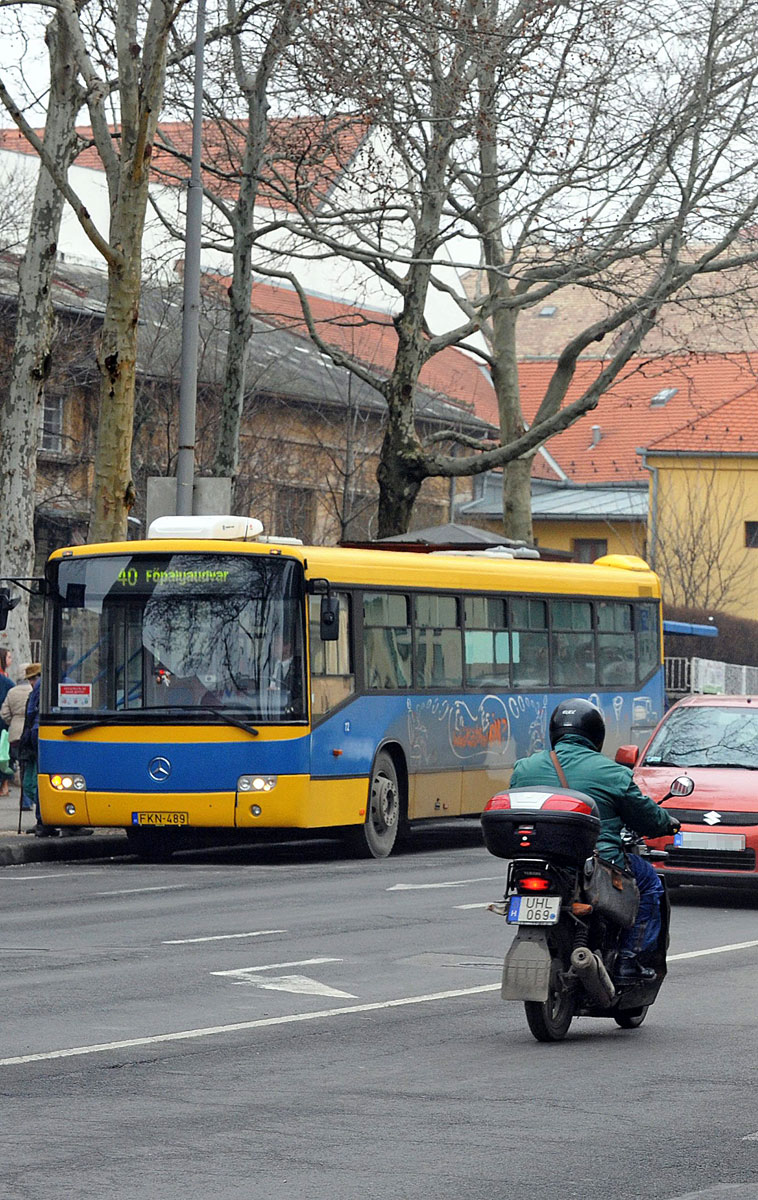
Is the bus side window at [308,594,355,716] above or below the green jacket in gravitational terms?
above

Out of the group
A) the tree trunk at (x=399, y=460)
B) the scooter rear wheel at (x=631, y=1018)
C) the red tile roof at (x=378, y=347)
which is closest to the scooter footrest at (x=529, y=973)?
the scooter rear wheel at (x=631, y=1018)

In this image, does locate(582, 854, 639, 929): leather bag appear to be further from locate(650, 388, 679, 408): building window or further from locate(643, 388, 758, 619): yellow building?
locate(650, 388, 679, 408): building window

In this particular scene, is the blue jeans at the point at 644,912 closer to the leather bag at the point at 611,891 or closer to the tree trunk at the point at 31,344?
the leather bag at the point at 611,891

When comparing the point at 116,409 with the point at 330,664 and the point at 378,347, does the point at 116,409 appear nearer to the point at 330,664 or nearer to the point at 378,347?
the point at 330,664

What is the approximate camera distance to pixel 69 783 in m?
19.3

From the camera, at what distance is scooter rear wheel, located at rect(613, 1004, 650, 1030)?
9.70 m

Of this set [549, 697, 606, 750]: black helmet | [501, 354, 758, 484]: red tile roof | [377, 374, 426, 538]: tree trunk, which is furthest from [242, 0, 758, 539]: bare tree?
[501, 354, 758, 484]: red tile roof

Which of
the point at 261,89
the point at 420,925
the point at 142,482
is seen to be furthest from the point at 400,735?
the point at 142,482

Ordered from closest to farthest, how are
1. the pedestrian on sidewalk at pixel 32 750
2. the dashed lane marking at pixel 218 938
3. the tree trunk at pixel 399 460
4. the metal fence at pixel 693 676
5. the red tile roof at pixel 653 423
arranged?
the dashed lane marking at pixel 218 938
the pedestrian on sidewalk at pixel 32 750
the tree trunk at pixel 399 460
the metal fence at pixel 693 676
the red tile roof at pixel 653 423

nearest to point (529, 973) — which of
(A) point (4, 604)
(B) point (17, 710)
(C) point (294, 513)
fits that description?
(A) point (4, 604)

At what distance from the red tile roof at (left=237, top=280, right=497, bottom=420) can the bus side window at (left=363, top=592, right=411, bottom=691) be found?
3528 cm

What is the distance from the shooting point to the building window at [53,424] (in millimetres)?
44562

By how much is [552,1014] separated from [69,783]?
35.0 ft

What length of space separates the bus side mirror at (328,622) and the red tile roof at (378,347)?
37.1 meters
